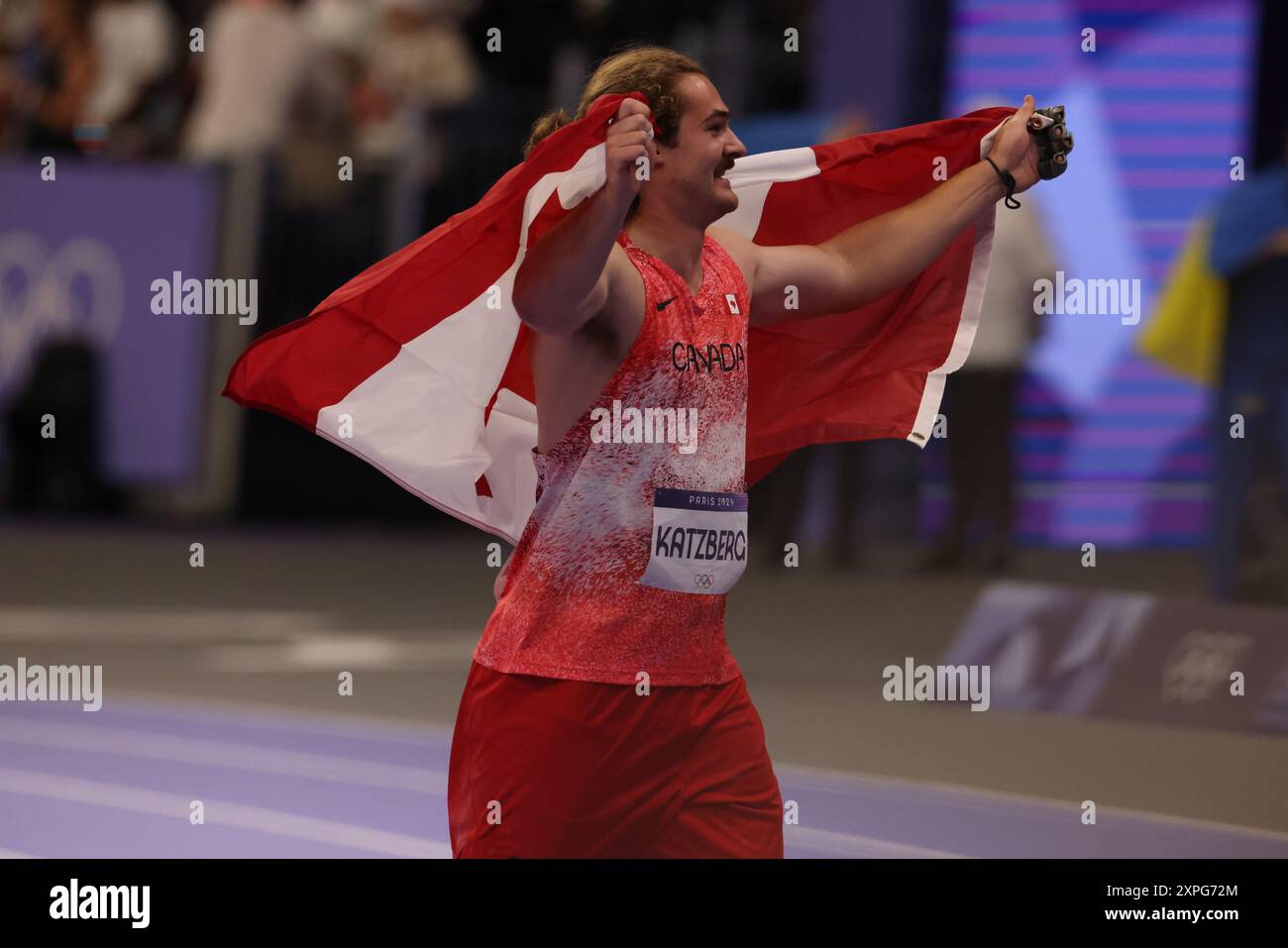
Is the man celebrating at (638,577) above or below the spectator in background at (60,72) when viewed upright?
below

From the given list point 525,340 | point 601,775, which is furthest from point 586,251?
point 601,775

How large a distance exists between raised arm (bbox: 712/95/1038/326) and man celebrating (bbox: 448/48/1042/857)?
19.9 inches

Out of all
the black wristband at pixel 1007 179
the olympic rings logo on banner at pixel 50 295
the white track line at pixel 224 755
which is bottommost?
the white track line at pixel 224 755

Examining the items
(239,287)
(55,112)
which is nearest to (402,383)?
(239,287)

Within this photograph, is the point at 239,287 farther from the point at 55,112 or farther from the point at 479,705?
the point at 479,705

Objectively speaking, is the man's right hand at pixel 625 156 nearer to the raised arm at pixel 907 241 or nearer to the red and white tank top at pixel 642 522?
the red and white tank top at pixel 642 522

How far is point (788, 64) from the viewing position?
15383mm

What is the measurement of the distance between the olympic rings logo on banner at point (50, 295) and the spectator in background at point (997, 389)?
5899 millimetres

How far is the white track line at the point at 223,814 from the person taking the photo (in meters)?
5.86

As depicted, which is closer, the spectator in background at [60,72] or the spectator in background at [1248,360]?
the spectator in background at [1248,360]

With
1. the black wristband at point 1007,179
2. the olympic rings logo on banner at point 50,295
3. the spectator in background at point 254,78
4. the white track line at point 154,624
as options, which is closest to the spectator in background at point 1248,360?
the white track line at point 154,624

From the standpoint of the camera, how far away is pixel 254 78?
49.2 feet

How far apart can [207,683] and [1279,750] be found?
13.9 feet
